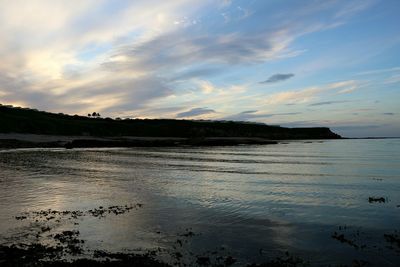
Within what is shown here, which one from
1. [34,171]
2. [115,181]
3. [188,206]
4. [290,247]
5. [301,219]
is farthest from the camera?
[34,171]

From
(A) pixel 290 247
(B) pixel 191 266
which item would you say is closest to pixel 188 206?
(A) pixel 290 247

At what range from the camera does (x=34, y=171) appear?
147 feet

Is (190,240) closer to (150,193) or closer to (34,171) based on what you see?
(150,193)

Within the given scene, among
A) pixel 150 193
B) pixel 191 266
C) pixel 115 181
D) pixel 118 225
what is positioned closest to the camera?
pixel 191 266

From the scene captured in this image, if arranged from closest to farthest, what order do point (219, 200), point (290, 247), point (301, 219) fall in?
point (290, 247), point (301, 219), point (219, 200)

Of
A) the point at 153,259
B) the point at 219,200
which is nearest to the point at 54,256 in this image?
the point at 153,259

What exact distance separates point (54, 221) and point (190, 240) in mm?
8128

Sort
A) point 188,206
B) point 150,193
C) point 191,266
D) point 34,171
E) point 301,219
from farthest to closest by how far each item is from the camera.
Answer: point 34,171
point 150,193
point 188,206
point 301,219
point 191,266

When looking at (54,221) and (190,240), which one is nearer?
(190,240)

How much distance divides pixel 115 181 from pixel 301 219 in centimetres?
2220

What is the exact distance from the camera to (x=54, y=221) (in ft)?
69.5

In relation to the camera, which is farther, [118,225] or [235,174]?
[235,174]

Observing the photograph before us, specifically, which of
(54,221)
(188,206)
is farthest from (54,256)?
(188,206)

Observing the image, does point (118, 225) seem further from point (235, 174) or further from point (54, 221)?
point (235, 174)
